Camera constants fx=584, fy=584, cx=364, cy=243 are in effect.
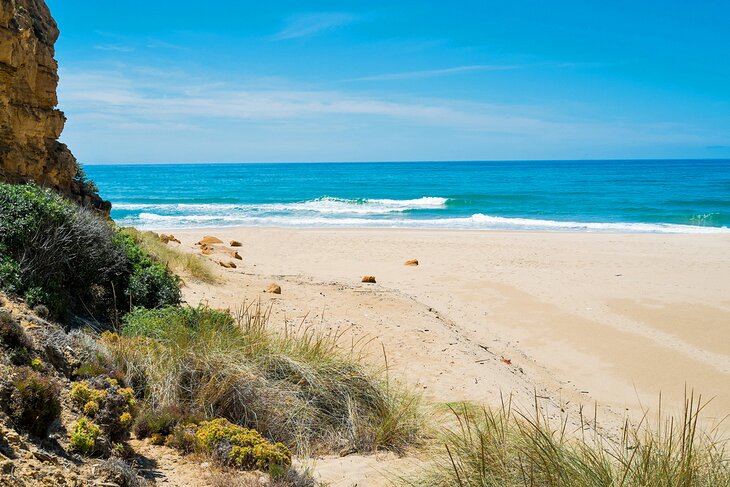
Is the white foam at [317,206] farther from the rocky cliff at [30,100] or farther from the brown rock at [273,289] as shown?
the rocky cliff at [30,100]

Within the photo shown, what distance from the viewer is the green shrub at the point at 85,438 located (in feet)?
11.2

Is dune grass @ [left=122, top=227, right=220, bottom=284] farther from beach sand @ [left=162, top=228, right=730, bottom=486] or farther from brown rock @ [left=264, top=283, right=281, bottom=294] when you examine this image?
brown rock @ [left=264, top=283, right=281, bottom=294]

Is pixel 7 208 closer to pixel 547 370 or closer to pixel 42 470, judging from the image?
pixel 42 470

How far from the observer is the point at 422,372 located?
718 cm

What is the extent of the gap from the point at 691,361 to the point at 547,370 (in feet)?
8.07

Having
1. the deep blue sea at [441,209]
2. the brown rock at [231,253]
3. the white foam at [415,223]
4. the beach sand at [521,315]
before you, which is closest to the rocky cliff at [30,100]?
the beach sand at [521,315]

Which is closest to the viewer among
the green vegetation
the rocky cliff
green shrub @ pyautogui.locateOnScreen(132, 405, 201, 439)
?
green shrub @ pyautogui.locateOnScreen(132, 405, 201, 439)

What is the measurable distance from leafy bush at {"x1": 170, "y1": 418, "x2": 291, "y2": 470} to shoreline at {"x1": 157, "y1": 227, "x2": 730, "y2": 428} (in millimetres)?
2600

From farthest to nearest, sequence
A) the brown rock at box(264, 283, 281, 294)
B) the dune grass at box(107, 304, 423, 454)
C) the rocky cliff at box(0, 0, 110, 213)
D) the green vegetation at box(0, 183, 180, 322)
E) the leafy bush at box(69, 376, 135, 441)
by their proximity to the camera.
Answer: the brown rock at box(264, 283, 281, 294) → the rocky cliff at box(0, 0, 110, 213) → the green vegetation at box(0, 183, 180, 322) → the dune grass at box(107, 304, 423, 454) → the leafy bush at box(69, 376, 135, 441)

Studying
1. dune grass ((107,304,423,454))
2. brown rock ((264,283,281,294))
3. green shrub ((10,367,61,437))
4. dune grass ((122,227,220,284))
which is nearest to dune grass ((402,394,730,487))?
dune grass ((107,304,423,454))

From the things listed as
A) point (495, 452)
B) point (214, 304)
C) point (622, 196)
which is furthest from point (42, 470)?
point (622, 196)

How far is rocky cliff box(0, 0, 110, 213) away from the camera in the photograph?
26.6 feet

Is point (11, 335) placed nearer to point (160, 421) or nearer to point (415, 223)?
point (160, 421)

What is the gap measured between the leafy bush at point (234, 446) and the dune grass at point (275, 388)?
326 mm
